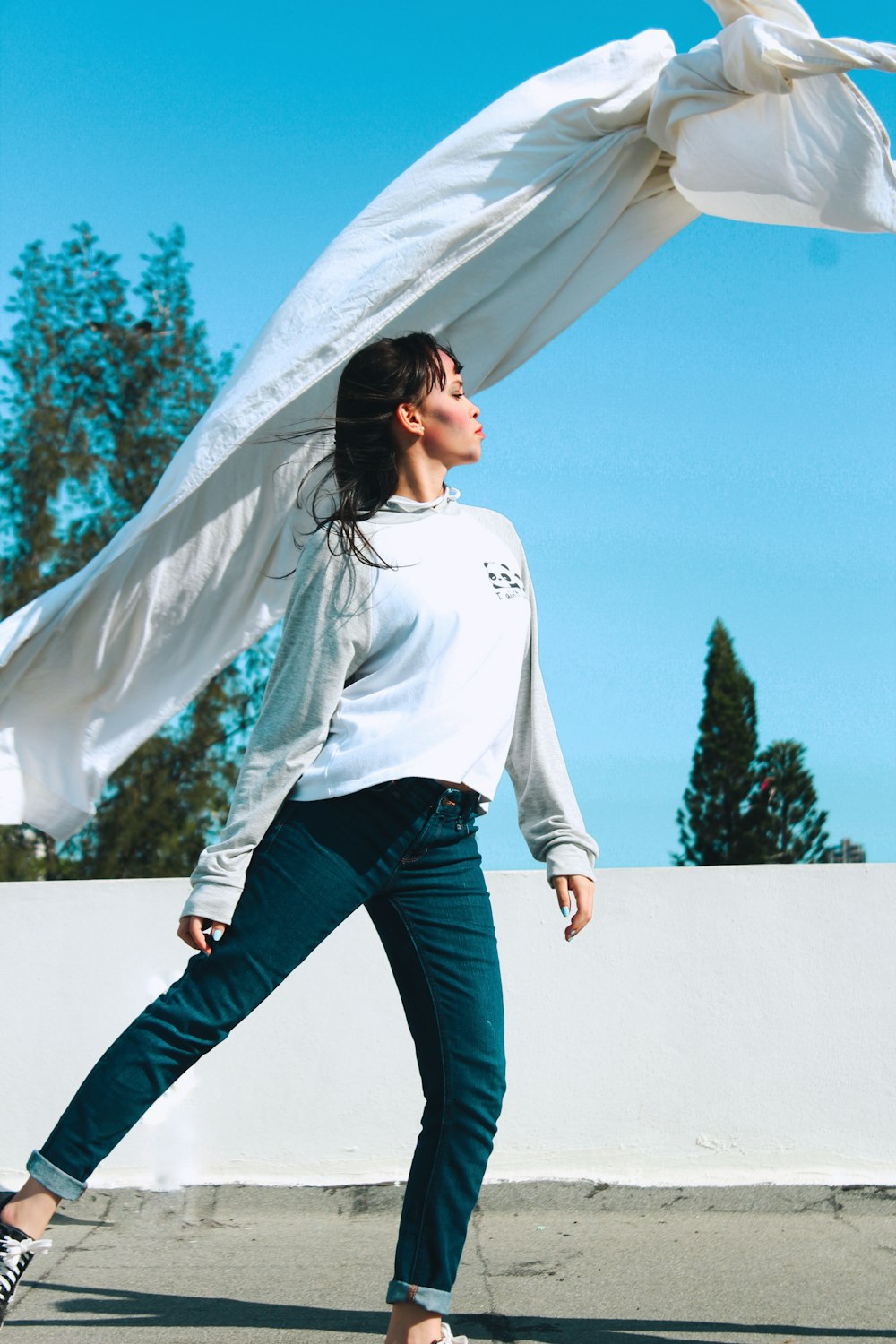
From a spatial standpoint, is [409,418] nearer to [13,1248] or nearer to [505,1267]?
[13,1248]

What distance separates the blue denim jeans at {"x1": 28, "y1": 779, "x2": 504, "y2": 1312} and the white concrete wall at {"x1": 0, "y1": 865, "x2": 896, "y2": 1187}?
4.82ft

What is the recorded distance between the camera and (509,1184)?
3338 mm

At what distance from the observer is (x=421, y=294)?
288cm

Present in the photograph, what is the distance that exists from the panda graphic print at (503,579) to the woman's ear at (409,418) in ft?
0.83

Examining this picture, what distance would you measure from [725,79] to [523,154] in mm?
477

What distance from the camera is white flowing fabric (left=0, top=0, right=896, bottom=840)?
2.80m

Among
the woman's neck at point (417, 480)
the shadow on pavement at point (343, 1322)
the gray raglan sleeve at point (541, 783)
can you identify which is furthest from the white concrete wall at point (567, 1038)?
the woman's neck at point (417, 480)

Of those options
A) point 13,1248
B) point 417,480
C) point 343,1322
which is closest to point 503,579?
point 417,480

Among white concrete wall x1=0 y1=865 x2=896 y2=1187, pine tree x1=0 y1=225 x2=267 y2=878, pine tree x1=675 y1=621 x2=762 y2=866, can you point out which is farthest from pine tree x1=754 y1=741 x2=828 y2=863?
white concrete wall x1=0 y1=865 x2=896 y2=1187

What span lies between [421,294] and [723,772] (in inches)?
1122

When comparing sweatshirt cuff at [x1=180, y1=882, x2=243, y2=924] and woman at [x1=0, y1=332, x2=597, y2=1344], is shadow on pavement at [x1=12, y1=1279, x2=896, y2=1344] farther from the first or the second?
sweatshirt cuff at [x1=180, y1=882, x2=243, y2=924]

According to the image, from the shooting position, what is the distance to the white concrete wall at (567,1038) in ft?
11.2

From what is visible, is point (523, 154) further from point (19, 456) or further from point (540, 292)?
point (19, 456)

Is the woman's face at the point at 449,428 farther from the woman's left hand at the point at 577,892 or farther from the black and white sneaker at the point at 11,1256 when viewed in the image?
the black and white sneaker at the point at 11,1256
